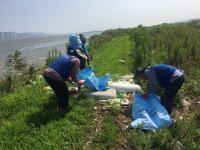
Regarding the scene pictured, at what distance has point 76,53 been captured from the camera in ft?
33.0

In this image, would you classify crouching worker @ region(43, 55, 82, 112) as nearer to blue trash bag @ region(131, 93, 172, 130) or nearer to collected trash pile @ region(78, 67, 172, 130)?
collected trash pile @ region(78, 67, 172, 130)

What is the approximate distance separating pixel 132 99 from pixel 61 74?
1991 mm

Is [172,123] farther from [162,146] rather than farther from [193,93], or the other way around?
[193,93]

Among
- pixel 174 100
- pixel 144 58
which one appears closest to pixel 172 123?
pixel 174 100

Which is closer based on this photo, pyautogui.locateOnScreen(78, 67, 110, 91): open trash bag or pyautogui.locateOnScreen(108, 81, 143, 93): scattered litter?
pyautogui.locateOnScreen(78, 67, 110, 91): open trash bag

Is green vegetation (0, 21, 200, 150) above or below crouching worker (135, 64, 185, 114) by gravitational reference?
below

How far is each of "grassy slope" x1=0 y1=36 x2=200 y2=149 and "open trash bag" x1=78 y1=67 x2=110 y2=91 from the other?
0.44m

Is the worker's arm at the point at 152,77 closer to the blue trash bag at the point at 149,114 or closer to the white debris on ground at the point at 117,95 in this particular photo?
the blue trash bag at the point at 149,114

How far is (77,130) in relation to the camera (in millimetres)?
6426

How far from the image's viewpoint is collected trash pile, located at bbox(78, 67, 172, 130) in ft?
20.9

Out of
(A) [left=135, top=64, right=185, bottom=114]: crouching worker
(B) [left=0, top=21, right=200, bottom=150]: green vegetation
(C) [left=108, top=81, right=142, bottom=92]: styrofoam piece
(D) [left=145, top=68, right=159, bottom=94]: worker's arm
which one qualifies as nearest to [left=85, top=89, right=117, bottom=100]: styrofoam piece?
(B) [left=0, top=21, right=200, bottom=150]: green vegetation

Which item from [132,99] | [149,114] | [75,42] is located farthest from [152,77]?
[75,42]

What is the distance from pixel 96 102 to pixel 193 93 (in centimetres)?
260

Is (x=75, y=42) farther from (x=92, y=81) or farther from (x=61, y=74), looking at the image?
(x=61, y=74)
